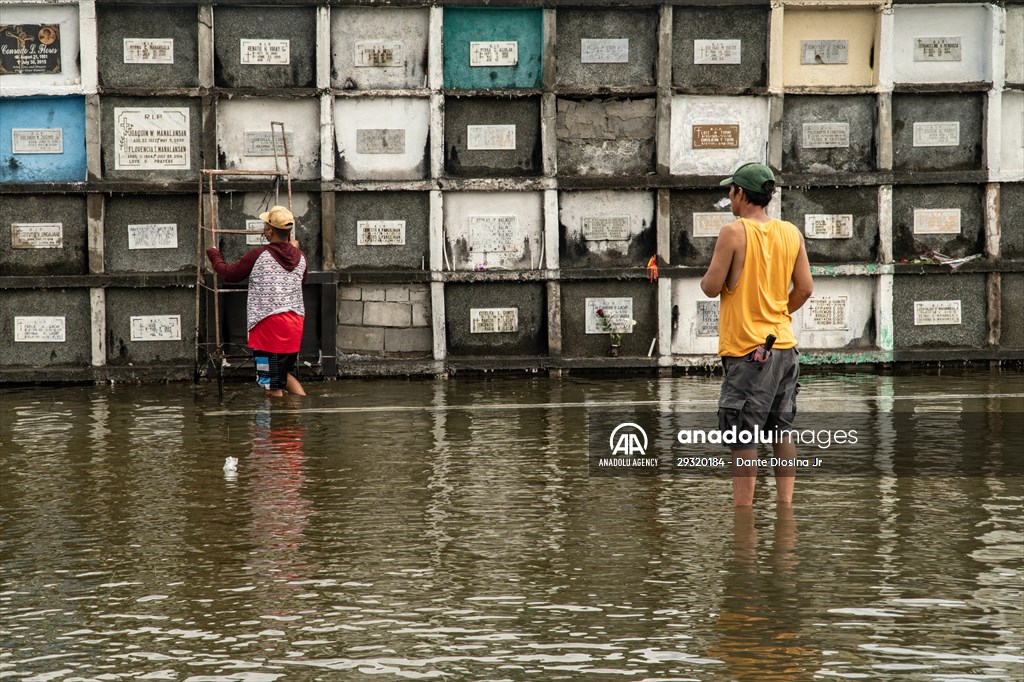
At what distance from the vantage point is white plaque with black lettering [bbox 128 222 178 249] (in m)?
12.4

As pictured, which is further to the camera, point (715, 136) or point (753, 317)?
point (715, 136)

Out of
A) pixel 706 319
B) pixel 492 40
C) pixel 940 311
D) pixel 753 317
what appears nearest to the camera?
pixel 753 317

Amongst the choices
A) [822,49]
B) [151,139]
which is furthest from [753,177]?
[151,139]

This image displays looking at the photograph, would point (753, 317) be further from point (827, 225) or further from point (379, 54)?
point (379, 54)

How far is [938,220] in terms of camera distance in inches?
505

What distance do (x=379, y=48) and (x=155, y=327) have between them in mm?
3108

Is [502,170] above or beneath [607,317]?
above

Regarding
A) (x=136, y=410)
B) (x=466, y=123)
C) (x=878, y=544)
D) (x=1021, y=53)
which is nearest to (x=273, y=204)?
(x=466, y=123)

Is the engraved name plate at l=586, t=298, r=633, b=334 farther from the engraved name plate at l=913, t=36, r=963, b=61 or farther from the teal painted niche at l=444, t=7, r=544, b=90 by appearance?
the engraved name plate at l=913, t=36, r=963, b=61

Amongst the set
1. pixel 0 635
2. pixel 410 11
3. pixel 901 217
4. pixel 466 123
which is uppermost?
pixel 410 11

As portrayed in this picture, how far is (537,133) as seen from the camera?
41.2ft

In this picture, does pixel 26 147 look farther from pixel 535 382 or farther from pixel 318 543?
pixel 318 543

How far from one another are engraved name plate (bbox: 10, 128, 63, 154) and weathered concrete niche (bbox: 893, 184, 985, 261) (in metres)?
7.40

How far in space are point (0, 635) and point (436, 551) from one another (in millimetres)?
1760
